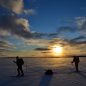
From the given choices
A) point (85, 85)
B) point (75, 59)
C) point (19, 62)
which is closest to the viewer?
point (85, 85)

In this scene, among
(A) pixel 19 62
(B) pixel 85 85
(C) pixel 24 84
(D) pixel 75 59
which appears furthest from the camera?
(D) pixel 75 59

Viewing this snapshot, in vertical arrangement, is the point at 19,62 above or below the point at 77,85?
above

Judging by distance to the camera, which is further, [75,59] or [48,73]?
[75,59]

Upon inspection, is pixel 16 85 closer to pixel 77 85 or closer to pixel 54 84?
pixel 54 84

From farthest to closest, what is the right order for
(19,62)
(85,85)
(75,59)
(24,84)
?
(75,59)
(19,62)
(24,84)
(85,85)

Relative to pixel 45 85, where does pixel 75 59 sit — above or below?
above

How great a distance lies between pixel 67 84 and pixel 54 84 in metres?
0.78

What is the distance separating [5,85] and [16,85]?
695 millimetres

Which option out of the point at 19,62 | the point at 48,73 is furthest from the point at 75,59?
the point at 19,62

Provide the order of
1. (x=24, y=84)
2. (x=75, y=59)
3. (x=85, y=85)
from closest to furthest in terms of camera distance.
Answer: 1. (x=85, y=85)
2. (x=24, y=84)
3. (x=75, y=59)

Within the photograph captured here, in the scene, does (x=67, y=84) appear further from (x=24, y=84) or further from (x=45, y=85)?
(x=24, y=84)

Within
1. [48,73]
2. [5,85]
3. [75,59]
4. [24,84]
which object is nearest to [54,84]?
[24,84]

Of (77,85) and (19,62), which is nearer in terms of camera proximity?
(77,85)

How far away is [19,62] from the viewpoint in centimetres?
1800
